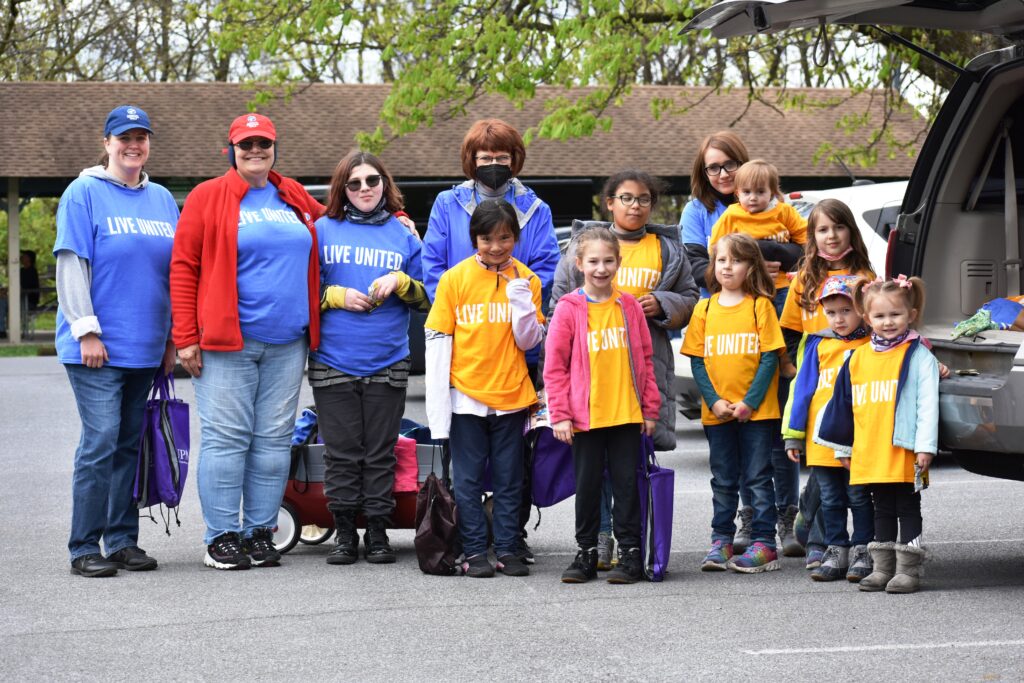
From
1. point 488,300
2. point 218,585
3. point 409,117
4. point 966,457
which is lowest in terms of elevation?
point 218,585

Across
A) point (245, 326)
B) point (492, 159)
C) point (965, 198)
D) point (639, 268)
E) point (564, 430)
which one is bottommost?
point (564, 430)

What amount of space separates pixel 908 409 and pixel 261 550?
296 centimetres

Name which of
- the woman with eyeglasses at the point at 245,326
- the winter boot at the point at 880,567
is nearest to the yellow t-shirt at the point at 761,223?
the winter boot at the point at 880,567

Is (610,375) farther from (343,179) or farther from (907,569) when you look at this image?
(343,179)

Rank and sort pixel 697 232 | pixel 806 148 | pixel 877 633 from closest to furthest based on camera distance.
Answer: pixel 877 633 < pixel 697 232 < pixel 806 148

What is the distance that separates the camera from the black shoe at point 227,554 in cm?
691

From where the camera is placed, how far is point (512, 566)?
6.77 m

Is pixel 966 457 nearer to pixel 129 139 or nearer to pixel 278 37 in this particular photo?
pixel 129 139

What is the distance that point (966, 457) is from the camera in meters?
6.29

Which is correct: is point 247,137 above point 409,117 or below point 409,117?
below

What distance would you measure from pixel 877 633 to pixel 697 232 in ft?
8.51

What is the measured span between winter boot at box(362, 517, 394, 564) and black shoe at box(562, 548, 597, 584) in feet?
2.99

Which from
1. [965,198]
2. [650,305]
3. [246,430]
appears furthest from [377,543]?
[965,198]

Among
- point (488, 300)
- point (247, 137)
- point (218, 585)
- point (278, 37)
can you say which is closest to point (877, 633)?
point (488, 300)
